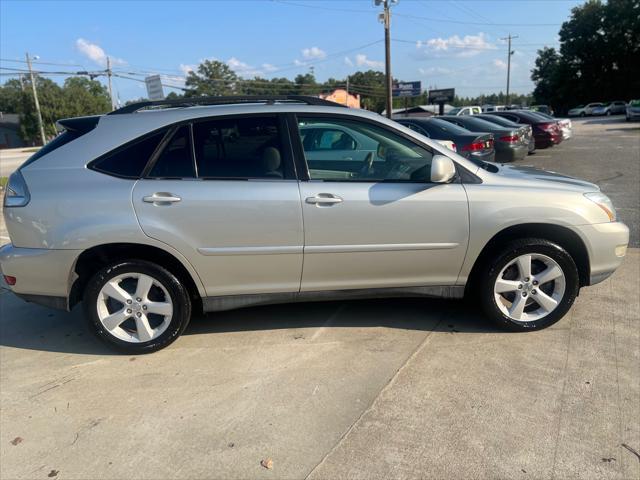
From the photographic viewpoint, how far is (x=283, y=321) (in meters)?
3.94

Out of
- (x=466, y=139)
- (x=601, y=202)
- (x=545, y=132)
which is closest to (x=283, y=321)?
(x=601, y=202)

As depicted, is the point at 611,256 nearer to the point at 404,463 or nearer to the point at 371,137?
the point at 371,137

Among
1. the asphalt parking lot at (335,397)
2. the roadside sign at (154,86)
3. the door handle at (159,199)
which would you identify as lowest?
the asphalt parking lot at (335,397)

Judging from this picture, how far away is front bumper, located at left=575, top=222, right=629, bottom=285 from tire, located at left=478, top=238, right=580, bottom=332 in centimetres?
17

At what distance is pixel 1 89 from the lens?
9519 centimetres

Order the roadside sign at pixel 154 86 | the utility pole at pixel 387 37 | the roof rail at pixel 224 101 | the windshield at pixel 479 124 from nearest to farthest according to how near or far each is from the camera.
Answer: the roof rail at pixel 224 101
the windshield at pixel 479 124
the roadside sign at pixel 154 86
the utility pole at pixel 387 37

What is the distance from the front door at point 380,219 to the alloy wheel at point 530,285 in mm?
396

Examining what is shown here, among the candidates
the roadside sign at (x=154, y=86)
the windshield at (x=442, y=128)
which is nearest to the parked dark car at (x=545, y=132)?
the windshield at (x=442, y=128)

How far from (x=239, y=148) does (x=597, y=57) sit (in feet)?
245

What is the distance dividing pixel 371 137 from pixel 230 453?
2314 mm

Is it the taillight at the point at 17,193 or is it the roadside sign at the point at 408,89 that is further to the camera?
the roadside sign at the point at 408,89

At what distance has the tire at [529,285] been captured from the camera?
11.4ft

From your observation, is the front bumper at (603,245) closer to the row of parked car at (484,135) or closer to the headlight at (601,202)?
the headlight at (601,202)

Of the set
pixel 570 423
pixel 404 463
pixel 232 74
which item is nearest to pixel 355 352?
pixel 404 463
